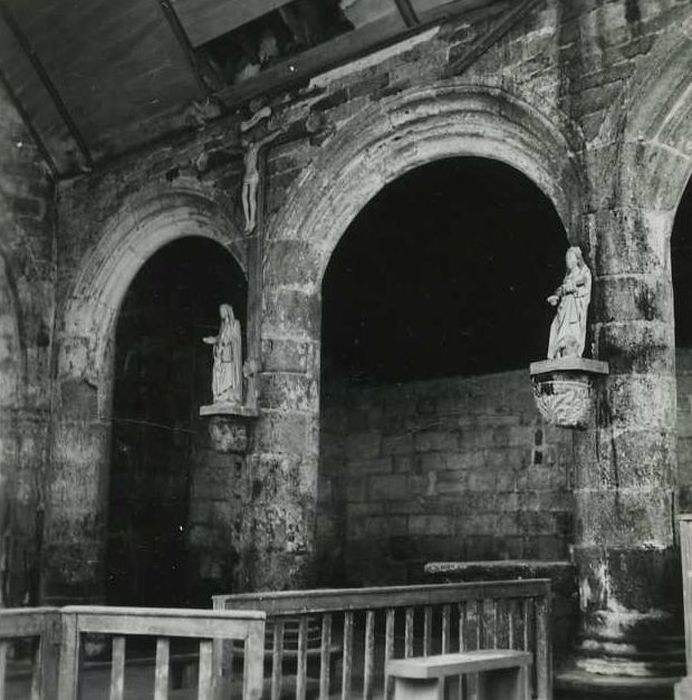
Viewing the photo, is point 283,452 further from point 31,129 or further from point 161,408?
point 31,129

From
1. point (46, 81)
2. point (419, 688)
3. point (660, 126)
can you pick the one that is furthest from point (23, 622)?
point (46, 81)

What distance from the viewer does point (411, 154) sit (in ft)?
25.2

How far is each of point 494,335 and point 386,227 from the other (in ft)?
4.86

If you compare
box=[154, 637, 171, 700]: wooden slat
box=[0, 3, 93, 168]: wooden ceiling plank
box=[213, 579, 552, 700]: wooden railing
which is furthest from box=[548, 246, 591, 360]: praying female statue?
box=[0, 3, 93, 168]: wooden ceiling plank

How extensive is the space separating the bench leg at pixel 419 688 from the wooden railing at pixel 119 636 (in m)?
0.58

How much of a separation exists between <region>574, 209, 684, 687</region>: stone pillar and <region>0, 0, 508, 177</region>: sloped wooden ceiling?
2093 mm

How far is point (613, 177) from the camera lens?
6344mm

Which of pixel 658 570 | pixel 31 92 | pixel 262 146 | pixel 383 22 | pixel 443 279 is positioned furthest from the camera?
pixel 443 279

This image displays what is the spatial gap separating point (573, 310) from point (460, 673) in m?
3.04

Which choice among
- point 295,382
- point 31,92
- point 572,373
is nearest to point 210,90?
point 31,92

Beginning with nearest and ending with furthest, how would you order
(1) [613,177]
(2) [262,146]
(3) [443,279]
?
(1) [613,177] < (2) [262,146] < (3) [443,279]

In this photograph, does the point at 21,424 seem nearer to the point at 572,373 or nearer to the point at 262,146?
the point at 262,146

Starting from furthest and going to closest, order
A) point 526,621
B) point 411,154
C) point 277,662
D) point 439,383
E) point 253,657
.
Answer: point 439,383
point 411,154
point 526,621
point 277,662
point 253,657

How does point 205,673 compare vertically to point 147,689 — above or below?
above
